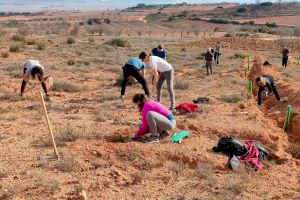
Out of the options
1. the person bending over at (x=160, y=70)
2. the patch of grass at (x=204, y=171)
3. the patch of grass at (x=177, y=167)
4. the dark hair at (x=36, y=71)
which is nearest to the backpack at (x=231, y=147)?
the patch of grass at (x=204, y=171)

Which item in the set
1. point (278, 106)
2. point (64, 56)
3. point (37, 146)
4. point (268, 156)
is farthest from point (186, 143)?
point (64, 56)

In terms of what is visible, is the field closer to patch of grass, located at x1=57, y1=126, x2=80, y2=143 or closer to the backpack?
patch of grass, located at x1=57, y1=126, x2=80, y2=143

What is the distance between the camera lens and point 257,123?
33.7 feet

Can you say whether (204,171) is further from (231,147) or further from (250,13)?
(250,13)

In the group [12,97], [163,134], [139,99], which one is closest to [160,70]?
[163,134]

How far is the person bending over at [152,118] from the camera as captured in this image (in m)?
8.13

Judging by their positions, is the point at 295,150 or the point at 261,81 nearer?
the point at 295,150

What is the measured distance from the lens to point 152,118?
815 cm

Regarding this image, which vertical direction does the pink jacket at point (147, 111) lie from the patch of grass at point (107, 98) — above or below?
above

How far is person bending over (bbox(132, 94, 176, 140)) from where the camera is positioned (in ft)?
26.7

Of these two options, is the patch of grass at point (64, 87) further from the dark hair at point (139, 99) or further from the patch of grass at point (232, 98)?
the dark hair at point (139, 99)

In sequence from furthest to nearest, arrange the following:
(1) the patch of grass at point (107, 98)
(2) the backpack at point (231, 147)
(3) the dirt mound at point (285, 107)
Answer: (1) the patch of grass at point (107, 98) → (3) the dirt mound at point (285, 107) → (2) the backpack at point (231, 147)

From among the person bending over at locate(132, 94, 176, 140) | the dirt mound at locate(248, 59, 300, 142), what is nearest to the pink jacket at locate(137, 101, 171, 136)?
the person bending over at locate(132, 94, 176, 140)

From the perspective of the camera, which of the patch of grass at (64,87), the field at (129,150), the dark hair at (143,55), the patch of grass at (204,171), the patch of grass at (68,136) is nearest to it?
the field at (129,150)
